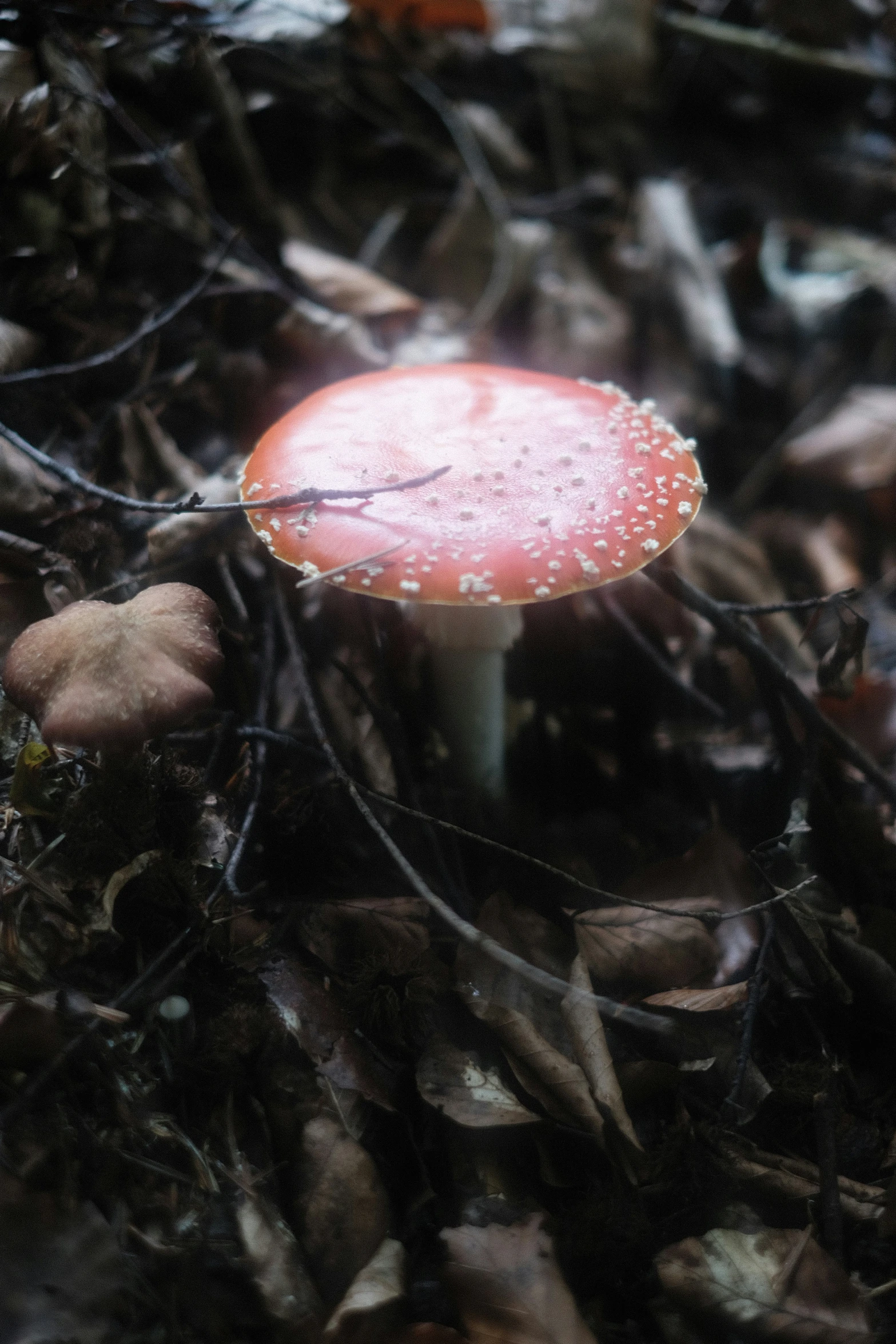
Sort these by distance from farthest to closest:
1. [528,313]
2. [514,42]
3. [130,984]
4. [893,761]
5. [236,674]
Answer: [514,42] → [528,313] → [893,761] → [236,674] → [130,984]

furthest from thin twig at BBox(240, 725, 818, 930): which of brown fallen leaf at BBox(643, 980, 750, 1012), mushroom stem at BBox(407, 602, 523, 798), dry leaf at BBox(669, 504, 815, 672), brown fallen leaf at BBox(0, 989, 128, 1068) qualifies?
dry leaf at BBox(669, 504, 815, 672)

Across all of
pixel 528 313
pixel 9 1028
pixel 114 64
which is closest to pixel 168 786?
pixel 9 1028

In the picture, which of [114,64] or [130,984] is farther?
[114,64]

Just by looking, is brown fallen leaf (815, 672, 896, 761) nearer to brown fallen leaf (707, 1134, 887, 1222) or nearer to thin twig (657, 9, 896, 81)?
brown fallen leaf (707, 1134, 887, 1222)

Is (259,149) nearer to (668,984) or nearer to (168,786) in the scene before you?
(168,786)

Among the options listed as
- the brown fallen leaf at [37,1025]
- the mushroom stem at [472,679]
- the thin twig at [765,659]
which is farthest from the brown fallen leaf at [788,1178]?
the brown fallen leaf at [37,1025]

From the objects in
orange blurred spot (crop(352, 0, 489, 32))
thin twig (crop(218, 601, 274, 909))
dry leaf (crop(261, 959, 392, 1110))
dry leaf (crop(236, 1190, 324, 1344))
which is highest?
orange blurred spot (crop(352, 0, 489, 32))
